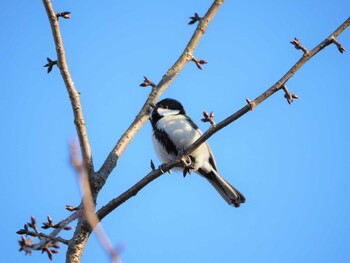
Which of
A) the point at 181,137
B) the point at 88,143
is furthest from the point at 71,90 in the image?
the point at 181,137

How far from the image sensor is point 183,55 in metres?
4.52

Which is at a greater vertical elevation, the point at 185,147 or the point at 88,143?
the point at 185,147

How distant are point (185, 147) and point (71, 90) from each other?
2095 millimetres

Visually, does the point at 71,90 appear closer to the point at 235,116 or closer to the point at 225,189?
the point at 235,116

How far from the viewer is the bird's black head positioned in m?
6.04

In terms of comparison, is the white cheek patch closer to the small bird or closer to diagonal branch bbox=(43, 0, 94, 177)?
the small bird

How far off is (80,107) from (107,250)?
2.55 metres

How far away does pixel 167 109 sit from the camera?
6.22 meters

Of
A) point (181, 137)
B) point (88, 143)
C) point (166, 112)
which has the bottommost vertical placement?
point (88, 143)

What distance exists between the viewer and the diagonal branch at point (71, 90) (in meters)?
3.64

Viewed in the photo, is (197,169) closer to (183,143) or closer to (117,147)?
(183,143)

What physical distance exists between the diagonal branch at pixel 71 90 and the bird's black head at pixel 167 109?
7.47 ft

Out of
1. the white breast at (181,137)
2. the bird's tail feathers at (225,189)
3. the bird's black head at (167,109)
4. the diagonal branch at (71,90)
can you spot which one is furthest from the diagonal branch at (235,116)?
the bird's black head at (167,109)

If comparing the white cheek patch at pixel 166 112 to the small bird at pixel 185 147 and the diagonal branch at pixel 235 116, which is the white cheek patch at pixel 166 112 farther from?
the diagonal branch at pixel 235 116
